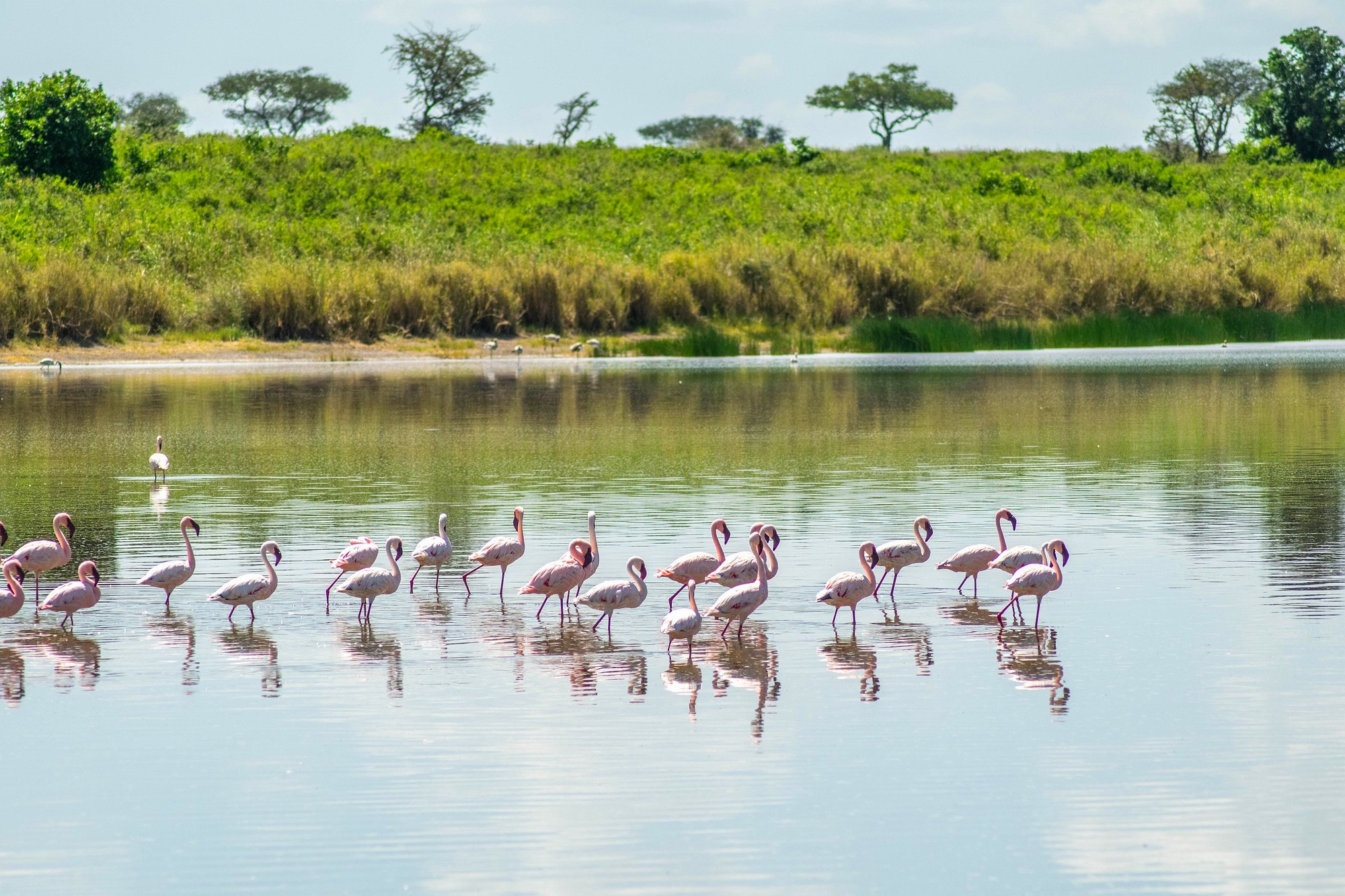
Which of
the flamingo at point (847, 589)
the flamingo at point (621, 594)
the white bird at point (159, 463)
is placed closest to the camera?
the flamingo at point (621, 594)

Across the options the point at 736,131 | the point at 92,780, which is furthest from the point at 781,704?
the point at 736,131

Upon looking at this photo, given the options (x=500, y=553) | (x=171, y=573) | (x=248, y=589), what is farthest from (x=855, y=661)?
(x=171, y=573)

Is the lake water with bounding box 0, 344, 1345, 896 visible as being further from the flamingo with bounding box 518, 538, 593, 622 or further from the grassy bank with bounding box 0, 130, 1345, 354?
the grassy bank with bounding box 0, 130, 1345, 354

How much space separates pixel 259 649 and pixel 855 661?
12.2 ft

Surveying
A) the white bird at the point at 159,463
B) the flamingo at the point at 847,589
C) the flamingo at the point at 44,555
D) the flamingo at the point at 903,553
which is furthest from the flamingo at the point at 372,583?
the white bird at the point at 159,463

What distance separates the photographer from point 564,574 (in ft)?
37.1

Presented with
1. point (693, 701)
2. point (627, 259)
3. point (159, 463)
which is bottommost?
point (693, 701)

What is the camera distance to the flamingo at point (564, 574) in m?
11.3

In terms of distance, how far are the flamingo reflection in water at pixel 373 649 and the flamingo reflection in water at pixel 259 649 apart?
0.46 metres

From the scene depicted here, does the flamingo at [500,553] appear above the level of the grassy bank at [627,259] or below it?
below

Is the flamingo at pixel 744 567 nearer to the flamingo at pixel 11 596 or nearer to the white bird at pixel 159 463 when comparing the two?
the flamingo at pixel 11 596

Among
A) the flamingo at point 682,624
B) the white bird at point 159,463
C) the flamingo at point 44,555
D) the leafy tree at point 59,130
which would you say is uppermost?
the leafy tree at point 59,130

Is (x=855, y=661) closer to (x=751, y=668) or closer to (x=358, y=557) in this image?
(x=751, y=668)

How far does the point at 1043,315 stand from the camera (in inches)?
1973
